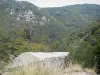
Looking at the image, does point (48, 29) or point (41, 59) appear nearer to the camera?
point (41, 59)

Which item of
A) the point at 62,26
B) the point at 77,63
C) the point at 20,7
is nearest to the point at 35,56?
the point at 77,63

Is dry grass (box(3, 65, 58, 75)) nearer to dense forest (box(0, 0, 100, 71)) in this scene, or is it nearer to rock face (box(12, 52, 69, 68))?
rock face (box(12, 52, 69, 68))

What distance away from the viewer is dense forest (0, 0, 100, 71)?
20.1 ft

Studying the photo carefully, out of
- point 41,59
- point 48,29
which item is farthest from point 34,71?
point 48,29

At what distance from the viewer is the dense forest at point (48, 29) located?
6.12 meters

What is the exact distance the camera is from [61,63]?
5883 millimetres

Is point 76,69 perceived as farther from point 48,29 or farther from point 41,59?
point 48,29

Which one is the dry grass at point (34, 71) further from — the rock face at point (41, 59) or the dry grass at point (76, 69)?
the dry grass at point (76, 69)

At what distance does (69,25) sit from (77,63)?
105073 mm

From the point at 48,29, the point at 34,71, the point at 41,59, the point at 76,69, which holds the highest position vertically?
the point at 34,71

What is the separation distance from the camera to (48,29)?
312 ft

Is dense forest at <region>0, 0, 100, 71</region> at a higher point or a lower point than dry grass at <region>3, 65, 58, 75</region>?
lower

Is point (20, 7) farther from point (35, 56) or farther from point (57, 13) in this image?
point (35, 56)

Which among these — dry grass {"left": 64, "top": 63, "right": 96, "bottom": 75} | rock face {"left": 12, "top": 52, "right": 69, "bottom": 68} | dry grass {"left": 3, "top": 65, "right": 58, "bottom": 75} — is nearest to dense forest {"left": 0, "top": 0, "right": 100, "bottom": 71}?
dry grass {"left": 64, "top": 63, "right": 96, "bottom": 75}
